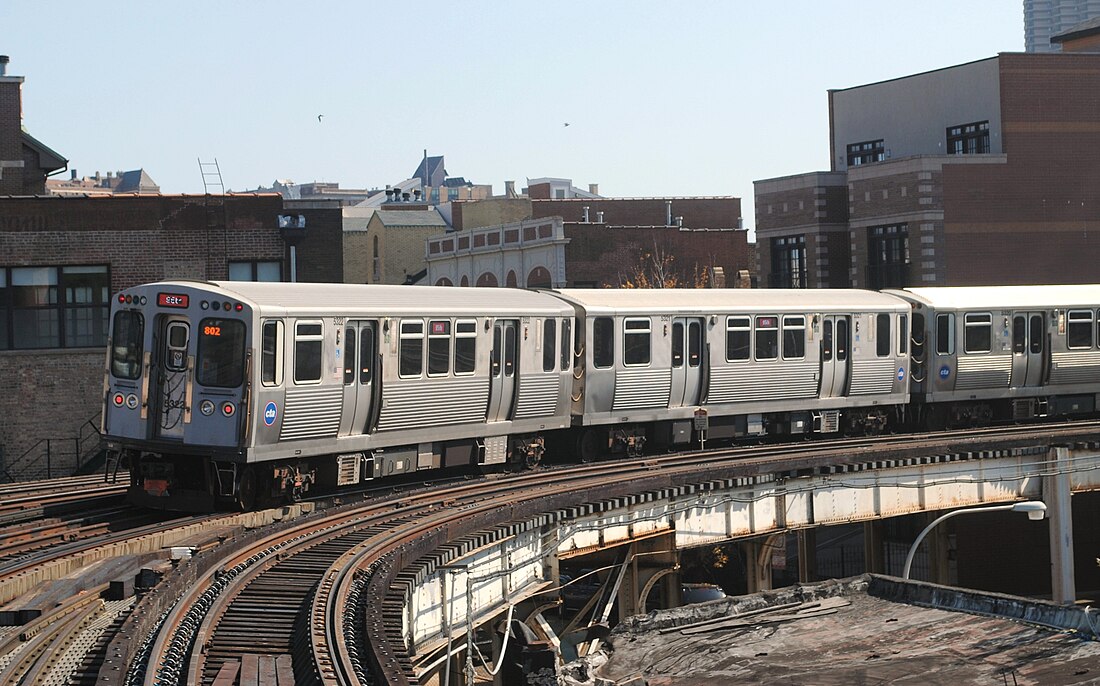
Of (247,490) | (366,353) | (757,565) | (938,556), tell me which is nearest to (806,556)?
(938,556)

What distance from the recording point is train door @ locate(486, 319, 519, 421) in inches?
984

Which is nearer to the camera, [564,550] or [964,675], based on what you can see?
[964,675]

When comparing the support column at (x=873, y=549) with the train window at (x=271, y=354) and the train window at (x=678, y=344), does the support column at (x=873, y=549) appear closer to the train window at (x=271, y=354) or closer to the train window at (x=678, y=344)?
the train window at (x=678, y=344)

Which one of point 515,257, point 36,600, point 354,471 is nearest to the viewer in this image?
point 36,600

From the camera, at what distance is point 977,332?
33.0 meters

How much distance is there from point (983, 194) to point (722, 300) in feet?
85.7

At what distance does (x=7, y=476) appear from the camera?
113 ft

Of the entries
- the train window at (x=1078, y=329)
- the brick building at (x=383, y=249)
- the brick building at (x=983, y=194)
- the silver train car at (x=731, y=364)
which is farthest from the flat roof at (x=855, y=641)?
the brick building at (x=383, y=249)

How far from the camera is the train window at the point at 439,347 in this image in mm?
23594

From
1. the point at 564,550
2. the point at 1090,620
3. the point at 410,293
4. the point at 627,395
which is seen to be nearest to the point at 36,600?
the point at 564,550

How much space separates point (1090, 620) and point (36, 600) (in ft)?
40.1

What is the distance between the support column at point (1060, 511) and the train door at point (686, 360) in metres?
6.90

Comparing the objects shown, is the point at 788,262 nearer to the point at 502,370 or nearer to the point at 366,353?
the point at 502,370

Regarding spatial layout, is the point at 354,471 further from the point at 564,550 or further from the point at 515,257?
the point at 515,257
